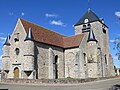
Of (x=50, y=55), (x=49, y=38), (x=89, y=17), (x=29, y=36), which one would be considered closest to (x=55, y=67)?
(x=50, y=55)

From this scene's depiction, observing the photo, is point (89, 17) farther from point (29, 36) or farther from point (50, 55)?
point (29, 36)

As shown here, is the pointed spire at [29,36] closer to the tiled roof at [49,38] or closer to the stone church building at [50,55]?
the stone church building at [50,55]

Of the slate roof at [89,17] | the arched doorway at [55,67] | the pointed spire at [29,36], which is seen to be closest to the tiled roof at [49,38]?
the pointed spire at [29,36]

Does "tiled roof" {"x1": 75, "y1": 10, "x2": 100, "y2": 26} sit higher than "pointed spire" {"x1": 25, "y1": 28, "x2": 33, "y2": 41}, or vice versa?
"tiled roof" {"x1": 75, "y1": 10, "x2": 100, "y2": 26}

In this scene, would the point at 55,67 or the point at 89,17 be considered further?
the point at 89,17

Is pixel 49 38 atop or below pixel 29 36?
atop

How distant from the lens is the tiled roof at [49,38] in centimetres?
3189

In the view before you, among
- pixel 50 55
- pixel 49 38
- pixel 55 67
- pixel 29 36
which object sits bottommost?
pixel 55 67

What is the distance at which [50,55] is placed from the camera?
108 feet

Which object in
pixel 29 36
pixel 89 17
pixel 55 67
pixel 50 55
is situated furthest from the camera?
pixel 89 17

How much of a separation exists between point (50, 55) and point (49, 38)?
379cm

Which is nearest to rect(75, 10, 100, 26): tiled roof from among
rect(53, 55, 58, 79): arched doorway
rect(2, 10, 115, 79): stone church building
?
rect(2, 10, 115, 79): stone church building

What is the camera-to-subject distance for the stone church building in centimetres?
2972

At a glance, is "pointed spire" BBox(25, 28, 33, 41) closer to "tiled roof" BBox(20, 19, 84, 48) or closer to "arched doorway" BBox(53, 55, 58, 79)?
"tiled roof" BBox(20, 19, 84, 48)
